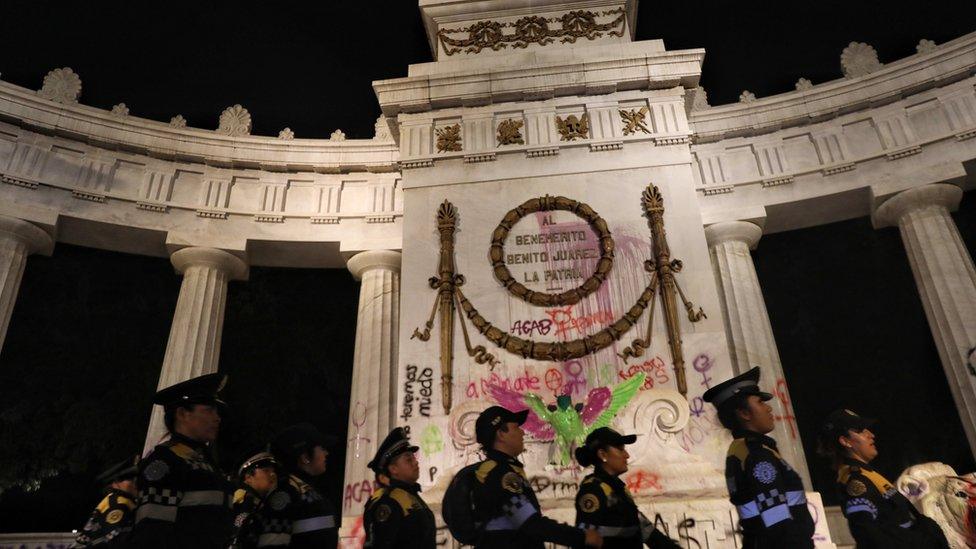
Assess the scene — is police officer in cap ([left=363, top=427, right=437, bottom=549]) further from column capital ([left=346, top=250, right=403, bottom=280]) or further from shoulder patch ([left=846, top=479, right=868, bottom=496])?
column capital ([left=346, top=250, right=403, bottom=280])

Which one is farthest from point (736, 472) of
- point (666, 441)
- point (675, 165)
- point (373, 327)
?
point (373, 327)

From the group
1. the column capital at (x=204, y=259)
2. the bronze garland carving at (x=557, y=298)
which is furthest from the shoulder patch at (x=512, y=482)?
the column capital at (x=204, y=259)

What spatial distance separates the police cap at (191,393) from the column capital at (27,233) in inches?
737

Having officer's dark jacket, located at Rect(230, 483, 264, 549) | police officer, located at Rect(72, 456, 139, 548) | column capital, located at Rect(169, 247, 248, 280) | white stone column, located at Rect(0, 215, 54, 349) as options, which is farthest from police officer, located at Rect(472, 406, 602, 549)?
white stone column, located at Rect(0, 215, 54, 349)

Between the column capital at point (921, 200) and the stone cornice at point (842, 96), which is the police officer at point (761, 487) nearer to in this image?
the column capital at point (921, 200)

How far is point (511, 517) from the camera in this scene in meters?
7.88

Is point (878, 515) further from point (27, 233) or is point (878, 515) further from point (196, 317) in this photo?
point (27, 233)

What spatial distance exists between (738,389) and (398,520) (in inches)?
186

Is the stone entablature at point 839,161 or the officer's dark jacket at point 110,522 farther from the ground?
the stone entablature at point 839,161

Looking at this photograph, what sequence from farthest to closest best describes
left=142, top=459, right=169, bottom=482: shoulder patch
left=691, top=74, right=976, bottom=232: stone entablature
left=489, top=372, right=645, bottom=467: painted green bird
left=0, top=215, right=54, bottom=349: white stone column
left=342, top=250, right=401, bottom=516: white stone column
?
left=691, top=74, right=976, bottom=232: stone entablature, left=0, top=215, right=54, bottom=349: white stone column, left=342, top=250, right=401, bottom=516: white stone column, left=489, top=372, right=645, bottom=467: painted green bird, left=142, top=459, right=169, bottom=482: shoulder patch

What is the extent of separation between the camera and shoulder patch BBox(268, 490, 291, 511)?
28.7ft

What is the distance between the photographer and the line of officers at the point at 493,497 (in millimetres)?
7641

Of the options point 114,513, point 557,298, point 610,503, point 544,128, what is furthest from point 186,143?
point 610,503

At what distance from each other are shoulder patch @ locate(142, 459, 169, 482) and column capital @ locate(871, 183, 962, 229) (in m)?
24.3
